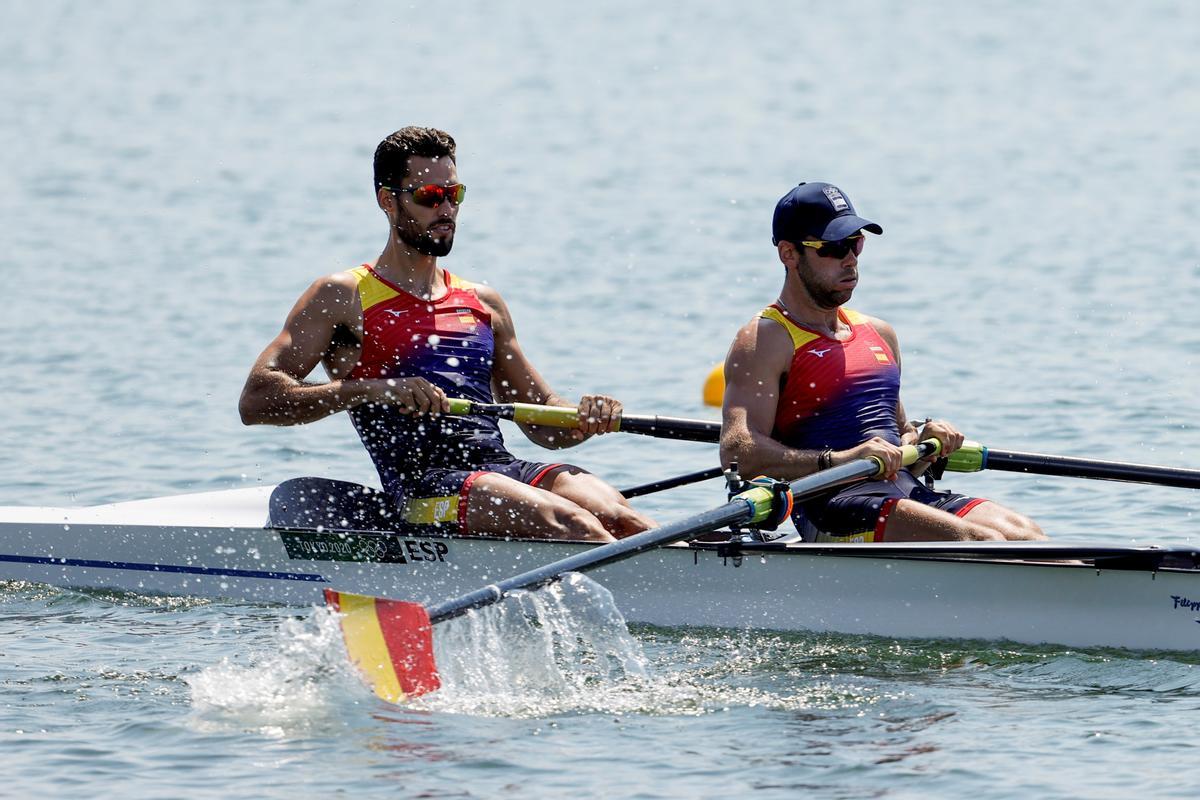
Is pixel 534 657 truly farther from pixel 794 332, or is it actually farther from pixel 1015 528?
pixel 1015 528

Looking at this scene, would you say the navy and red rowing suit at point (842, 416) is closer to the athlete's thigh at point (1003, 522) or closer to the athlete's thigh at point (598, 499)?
the athlete's thigh at point (1003, 522)

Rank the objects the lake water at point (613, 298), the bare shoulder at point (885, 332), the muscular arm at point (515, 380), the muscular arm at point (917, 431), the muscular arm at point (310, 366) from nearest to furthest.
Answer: the lake water at point (613, 298)
the muscular arm at point (917, 431)
the muscular arm at point (310, 366)
the bare shoulder at point (885, 332)
the muscular arm at point (515, 380)

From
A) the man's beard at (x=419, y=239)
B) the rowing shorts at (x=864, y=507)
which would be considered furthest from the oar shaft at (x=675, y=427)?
the man's beard at (x=419, y=239)

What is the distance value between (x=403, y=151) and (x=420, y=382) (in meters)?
1.08

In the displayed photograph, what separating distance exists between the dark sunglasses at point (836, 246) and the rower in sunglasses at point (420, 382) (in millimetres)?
1211

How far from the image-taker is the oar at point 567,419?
862 cm

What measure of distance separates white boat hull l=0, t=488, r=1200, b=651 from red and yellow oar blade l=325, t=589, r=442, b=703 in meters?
0.99

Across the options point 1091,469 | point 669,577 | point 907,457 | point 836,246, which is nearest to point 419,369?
point 669,577

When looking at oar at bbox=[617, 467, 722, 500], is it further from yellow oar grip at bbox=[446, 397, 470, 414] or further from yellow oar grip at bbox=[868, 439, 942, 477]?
yellow oar grip at bbox=[868, 439, 942, 477]

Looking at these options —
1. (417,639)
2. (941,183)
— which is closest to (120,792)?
(417,639)

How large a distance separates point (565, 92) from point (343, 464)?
885 inches

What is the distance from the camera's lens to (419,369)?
866 centimetres

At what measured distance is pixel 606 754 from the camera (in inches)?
269

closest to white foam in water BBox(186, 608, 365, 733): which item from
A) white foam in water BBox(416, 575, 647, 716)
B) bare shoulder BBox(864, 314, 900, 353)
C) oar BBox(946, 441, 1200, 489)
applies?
white foam in water BBox(416, 575, 647, 716)
